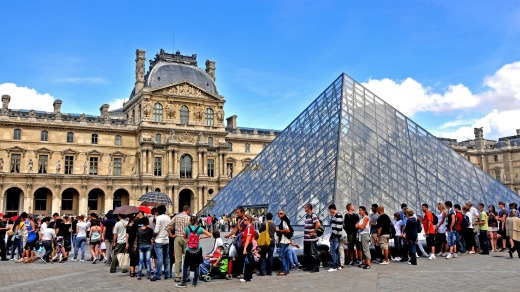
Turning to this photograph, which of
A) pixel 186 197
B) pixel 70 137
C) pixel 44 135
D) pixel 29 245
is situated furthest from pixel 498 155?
pixel 29 245

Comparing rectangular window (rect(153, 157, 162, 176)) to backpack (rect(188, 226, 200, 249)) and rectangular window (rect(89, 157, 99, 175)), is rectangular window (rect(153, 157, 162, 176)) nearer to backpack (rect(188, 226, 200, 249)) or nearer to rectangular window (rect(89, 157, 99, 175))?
rectangular window (rect(89, 157, 99, 175))

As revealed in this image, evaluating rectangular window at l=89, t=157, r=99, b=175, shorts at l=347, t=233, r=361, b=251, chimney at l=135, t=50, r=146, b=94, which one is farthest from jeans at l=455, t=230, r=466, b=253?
chimney at l=135, t=50, r=146, b=94

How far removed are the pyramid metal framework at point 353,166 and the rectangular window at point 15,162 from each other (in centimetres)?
2683

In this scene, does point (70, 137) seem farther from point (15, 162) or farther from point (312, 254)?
point (312, 254)

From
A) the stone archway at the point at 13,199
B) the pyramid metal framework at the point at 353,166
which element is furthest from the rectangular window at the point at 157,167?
the pyramid metal framework at the point at 353,166

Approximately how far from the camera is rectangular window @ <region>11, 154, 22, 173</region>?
39.0m

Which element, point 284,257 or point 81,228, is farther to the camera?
point 81,228

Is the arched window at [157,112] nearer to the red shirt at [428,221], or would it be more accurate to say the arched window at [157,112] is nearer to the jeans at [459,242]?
the jeans at [459,242]

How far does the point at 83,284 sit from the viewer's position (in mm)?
7871

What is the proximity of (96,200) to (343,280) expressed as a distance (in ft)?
127

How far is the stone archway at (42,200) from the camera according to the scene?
1571 inches

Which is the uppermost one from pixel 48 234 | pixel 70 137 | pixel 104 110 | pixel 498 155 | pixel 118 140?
pixel 104 110

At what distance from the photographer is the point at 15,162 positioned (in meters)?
39.1

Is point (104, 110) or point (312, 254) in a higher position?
point (104, 110)
